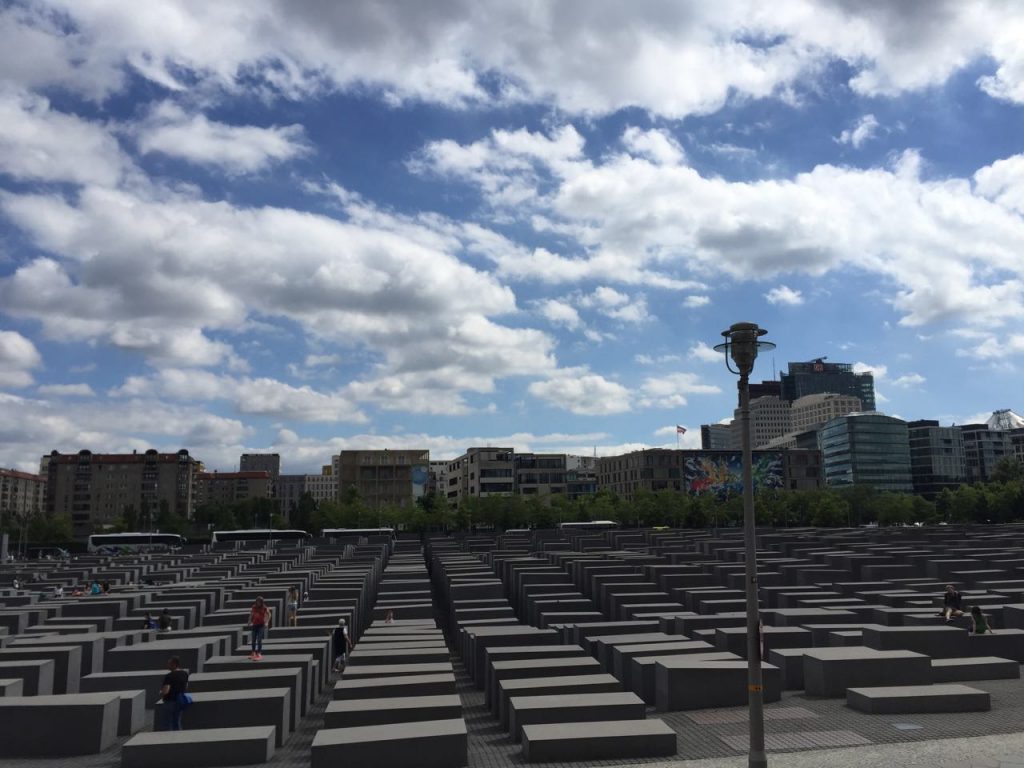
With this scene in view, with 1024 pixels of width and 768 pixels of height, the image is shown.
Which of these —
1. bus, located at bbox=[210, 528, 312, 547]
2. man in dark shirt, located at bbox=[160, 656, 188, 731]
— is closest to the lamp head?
man in dark shirt, located at bbox=[160, 656, 188, 731]

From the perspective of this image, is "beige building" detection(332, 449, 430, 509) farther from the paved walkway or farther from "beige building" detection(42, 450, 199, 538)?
the paved walkway

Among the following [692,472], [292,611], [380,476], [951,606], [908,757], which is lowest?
[292,611]

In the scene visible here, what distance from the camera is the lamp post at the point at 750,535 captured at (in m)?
10.5

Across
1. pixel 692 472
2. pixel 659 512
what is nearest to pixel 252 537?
pixel 659 512

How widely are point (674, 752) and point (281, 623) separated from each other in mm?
18481

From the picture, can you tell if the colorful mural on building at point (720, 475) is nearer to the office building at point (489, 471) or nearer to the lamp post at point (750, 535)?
the office building at point (489, 471)

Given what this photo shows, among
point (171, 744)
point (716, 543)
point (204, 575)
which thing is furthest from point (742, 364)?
point (716, 543)

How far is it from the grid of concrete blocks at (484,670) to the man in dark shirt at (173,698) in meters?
0.34

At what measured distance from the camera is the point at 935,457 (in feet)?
626

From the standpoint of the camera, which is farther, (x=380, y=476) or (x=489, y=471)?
(x=380, y=476)

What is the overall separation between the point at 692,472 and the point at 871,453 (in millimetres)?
50704

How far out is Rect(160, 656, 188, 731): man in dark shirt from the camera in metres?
13.0

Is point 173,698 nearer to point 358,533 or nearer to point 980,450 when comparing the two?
point 358,533

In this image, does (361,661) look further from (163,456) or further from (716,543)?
(163,456)
